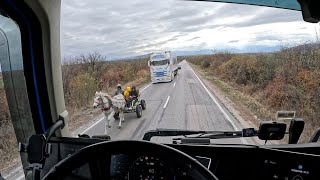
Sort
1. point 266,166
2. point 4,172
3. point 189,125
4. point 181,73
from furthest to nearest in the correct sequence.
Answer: point 181,73, point 4,172, point 189,125, point 266,166

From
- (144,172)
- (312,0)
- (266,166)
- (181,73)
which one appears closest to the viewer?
(144,172)

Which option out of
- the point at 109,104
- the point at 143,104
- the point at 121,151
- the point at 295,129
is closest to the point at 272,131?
the point at 295,129

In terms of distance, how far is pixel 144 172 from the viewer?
1.85m

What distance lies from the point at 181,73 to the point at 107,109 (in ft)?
4.74

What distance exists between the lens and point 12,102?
337 centimetres

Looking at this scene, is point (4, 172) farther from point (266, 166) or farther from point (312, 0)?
point (312, 0)

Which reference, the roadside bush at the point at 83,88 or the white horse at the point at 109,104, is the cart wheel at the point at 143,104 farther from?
the roadside bush at the point at 83,88

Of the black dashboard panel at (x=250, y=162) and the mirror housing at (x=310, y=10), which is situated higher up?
the mirror housing at (x=310, y=10)

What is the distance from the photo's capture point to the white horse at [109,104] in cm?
326

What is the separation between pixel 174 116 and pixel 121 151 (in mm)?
1709

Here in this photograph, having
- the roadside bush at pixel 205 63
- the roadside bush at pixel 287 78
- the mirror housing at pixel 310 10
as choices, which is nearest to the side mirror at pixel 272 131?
the roadside bush at pixel 287 78

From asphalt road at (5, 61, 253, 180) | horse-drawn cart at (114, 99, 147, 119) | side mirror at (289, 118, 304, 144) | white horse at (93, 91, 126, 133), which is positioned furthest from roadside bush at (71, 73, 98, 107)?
side mirror at (289, 118, 304, 144)

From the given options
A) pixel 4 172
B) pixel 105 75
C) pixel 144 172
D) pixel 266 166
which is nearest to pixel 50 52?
pixel 105 75

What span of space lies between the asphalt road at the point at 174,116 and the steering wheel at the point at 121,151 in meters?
1.23
